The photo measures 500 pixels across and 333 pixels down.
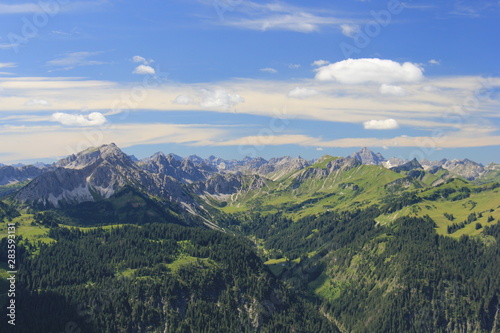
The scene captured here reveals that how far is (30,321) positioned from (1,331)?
534 inches

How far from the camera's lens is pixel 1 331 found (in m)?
187

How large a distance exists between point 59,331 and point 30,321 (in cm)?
1514

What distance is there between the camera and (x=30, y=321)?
19838cm

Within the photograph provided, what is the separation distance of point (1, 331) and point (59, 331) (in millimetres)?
24778

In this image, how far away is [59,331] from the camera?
198250 mm
